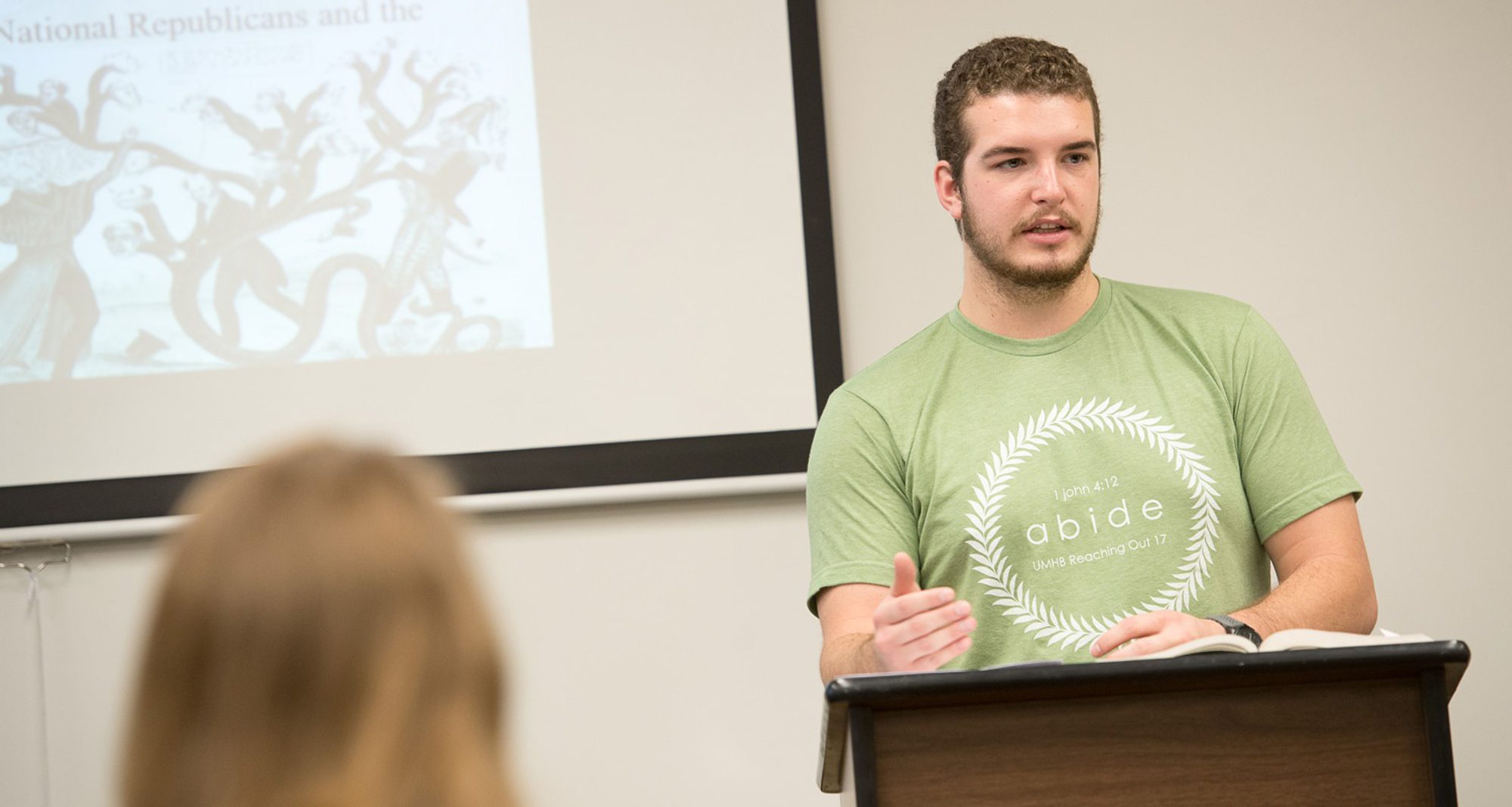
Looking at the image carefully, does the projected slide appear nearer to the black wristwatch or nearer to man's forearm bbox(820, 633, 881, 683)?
man's forearm bbox(820, 633, 881, 683)

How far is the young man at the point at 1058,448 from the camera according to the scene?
1.92 metres

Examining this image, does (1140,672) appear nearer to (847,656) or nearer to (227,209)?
(847,656)

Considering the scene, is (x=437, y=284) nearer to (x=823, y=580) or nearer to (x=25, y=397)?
(x=25, y=397)

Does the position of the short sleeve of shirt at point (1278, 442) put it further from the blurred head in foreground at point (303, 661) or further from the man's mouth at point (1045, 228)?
the blurred head in foreground at point (303, 661)

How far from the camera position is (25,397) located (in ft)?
9.60

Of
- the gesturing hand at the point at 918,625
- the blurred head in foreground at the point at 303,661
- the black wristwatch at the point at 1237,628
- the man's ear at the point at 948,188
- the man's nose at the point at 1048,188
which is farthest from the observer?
the man's ear at the point at 948,188

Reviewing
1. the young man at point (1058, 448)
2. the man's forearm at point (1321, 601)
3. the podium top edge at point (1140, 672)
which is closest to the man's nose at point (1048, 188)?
the young man at point (1058, 448)

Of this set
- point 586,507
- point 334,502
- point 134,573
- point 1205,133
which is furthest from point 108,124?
point 334,502

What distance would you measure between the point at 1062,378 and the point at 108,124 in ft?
6.90

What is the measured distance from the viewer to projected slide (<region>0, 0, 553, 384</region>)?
2938mm

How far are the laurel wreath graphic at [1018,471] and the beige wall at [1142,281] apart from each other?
1.03m

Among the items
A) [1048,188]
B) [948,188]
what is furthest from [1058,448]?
[948,188]

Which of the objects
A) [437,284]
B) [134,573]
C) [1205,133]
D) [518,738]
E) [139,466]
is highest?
[1205,133]

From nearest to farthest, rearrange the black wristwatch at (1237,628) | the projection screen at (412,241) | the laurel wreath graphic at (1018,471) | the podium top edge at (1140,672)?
the podium top edge at (1140,672)
the black wristwatch at (1237,628)
the laurel wreath graphic at (1018,471)
the projection screen at (412,241)
